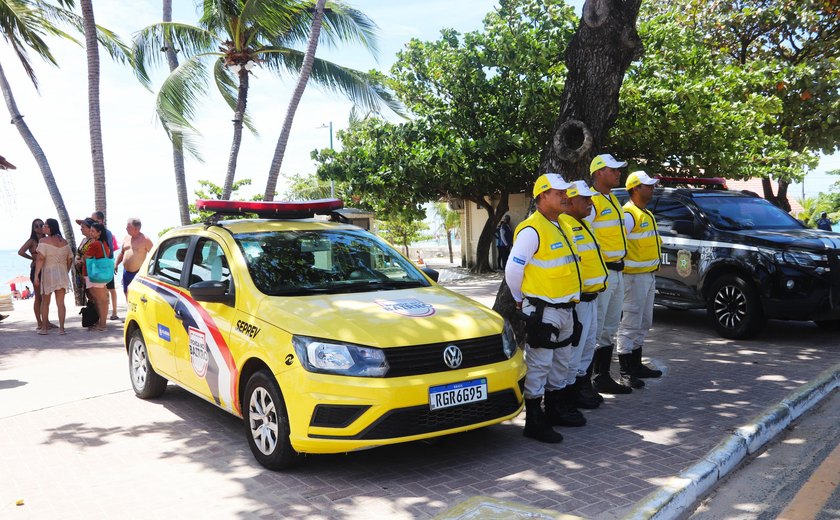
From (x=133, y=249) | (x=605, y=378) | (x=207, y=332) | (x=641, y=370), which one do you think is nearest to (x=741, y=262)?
(x=641, y=370)

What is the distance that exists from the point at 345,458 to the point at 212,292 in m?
1.48

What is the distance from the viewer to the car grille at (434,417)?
14.0ft

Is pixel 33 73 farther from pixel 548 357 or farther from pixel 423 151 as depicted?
pixel 548 357

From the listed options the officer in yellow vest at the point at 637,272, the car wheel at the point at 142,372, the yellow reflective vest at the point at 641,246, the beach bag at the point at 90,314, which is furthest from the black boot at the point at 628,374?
the beach bag at the point at 90,314

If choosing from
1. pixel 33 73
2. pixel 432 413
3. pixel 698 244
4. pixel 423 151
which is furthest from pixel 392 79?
pixel 432 413

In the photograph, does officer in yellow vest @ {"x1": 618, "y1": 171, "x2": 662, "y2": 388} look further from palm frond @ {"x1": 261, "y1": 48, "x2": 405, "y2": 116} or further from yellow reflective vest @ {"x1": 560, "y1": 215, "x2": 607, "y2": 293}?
palm frond @ {"x1": 261, "y1": 48, "x2": 405, "y2": 116}

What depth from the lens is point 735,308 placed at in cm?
883

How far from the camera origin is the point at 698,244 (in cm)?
920

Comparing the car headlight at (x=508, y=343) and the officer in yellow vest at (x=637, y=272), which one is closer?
the car headlight at (x=508, y=343)

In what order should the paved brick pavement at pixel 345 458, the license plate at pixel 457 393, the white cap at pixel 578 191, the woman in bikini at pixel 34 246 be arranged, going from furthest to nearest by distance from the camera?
the woman in bikini at pixel 34 246
the white cap at pixel 578 191
the license plate at pixel 457 393
the paved brick pavement at pixel 345 458

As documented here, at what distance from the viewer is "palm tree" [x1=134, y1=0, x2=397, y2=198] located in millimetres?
16312

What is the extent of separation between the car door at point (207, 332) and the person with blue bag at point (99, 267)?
5.60m

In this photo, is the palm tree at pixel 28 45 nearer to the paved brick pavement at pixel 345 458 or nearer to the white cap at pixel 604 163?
the paved brick pavement at pixel 345 458

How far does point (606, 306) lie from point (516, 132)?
490 inches
